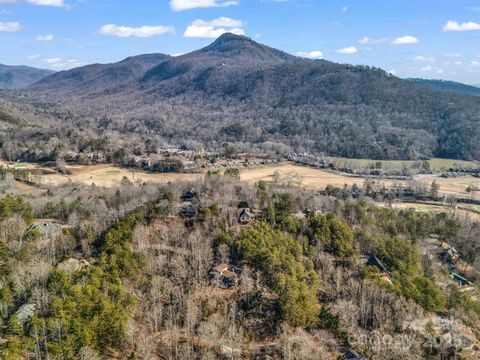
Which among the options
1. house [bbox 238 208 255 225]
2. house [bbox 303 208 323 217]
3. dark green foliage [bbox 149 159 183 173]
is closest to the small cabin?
house [bbox 303 208 323 217]

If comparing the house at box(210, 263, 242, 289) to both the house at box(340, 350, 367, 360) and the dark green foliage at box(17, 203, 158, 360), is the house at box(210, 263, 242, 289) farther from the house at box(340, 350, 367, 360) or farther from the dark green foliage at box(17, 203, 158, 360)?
the house at box(340, 350, 367, 360)

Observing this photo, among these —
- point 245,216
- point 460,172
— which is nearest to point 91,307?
point 245,216

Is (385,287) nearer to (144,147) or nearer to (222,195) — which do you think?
(222,195)

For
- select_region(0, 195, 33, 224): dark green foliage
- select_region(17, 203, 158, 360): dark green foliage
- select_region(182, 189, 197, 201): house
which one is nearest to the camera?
select_region(17, 203, 158, 360): dark green foliage

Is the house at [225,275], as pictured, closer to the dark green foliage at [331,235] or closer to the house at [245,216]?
the dark green foliage at [331,235]

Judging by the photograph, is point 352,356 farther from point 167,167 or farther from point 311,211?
point 167,167

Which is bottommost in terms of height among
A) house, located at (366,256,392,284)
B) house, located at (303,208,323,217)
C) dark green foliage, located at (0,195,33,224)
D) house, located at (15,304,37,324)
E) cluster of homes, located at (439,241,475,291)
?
cluster of homes, located at (439,241,475,291)
